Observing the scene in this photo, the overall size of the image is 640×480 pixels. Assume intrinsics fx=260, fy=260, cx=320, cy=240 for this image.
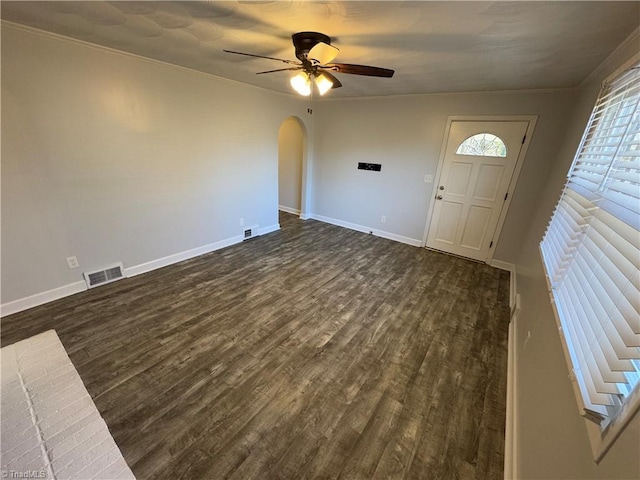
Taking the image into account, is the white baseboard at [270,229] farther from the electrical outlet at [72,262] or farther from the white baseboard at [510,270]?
the white baseboard at [510,270]

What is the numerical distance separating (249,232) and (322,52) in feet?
10.2

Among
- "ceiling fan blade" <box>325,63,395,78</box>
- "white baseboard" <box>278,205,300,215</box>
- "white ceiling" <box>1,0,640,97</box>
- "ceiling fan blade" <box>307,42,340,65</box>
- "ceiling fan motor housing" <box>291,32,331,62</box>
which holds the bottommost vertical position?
"white baseboard" <box>278,205,300,215</box>

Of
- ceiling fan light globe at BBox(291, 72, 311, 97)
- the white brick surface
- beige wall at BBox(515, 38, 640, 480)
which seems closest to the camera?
beige wall at BBox(515, 38, 640, 480)

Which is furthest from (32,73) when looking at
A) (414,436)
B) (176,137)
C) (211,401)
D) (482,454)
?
(482,454)

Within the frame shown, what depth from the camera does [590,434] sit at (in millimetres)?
807

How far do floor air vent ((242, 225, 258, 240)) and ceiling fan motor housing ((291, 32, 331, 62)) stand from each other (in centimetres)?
291

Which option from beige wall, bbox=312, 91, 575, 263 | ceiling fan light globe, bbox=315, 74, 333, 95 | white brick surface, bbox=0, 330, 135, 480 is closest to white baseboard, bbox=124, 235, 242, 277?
white brick surface, bbox=0, 330, 135, 480

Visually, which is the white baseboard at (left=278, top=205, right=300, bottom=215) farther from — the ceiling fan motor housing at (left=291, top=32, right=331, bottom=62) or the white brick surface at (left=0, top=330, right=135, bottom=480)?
the white brick surface at (left=0, top=330, right=135, bottom=480)

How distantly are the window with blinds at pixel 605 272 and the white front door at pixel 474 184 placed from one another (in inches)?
69.0

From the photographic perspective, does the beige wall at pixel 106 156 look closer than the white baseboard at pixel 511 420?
No

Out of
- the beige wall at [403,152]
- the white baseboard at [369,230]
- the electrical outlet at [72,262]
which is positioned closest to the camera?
the electrical outlet at [72,262]

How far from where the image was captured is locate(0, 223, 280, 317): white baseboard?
235 cm

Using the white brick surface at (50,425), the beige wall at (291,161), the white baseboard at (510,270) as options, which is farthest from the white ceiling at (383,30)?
the beige wall at (291,161)

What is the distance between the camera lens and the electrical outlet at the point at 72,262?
→ 102 inches
